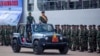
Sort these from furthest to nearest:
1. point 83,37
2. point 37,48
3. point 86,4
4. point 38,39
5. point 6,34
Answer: point 86,4, point 6,34, point 83,37, point 38,39, point 37,48

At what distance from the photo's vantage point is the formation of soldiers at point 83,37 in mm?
25391

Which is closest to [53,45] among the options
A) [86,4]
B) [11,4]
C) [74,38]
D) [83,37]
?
[83,37]

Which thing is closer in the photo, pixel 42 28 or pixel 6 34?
pixel 42 28

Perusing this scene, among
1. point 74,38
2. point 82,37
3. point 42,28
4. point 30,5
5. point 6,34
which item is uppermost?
point 30,5

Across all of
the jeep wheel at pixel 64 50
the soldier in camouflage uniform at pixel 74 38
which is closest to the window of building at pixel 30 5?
the soldier in camouflage uniform at pixel 74 38

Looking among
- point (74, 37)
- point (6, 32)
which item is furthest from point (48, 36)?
point (6, 32)

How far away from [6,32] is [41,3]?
6255 mm

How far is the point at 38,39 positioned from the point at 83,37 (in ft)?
12.8

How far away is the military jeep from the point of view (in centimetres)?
2319

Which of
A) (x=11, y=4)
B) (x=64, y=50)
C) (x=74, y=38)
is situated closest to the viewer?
(x=64, y=50)

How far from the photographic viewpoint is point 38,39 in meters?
23.3

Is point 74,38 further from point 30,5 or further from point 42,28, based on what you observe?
point 30,5

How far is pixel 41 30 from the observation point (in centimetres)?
2422

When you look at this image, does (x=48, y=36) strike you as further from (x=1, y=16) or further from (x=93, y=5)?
(x=1, y=16)
